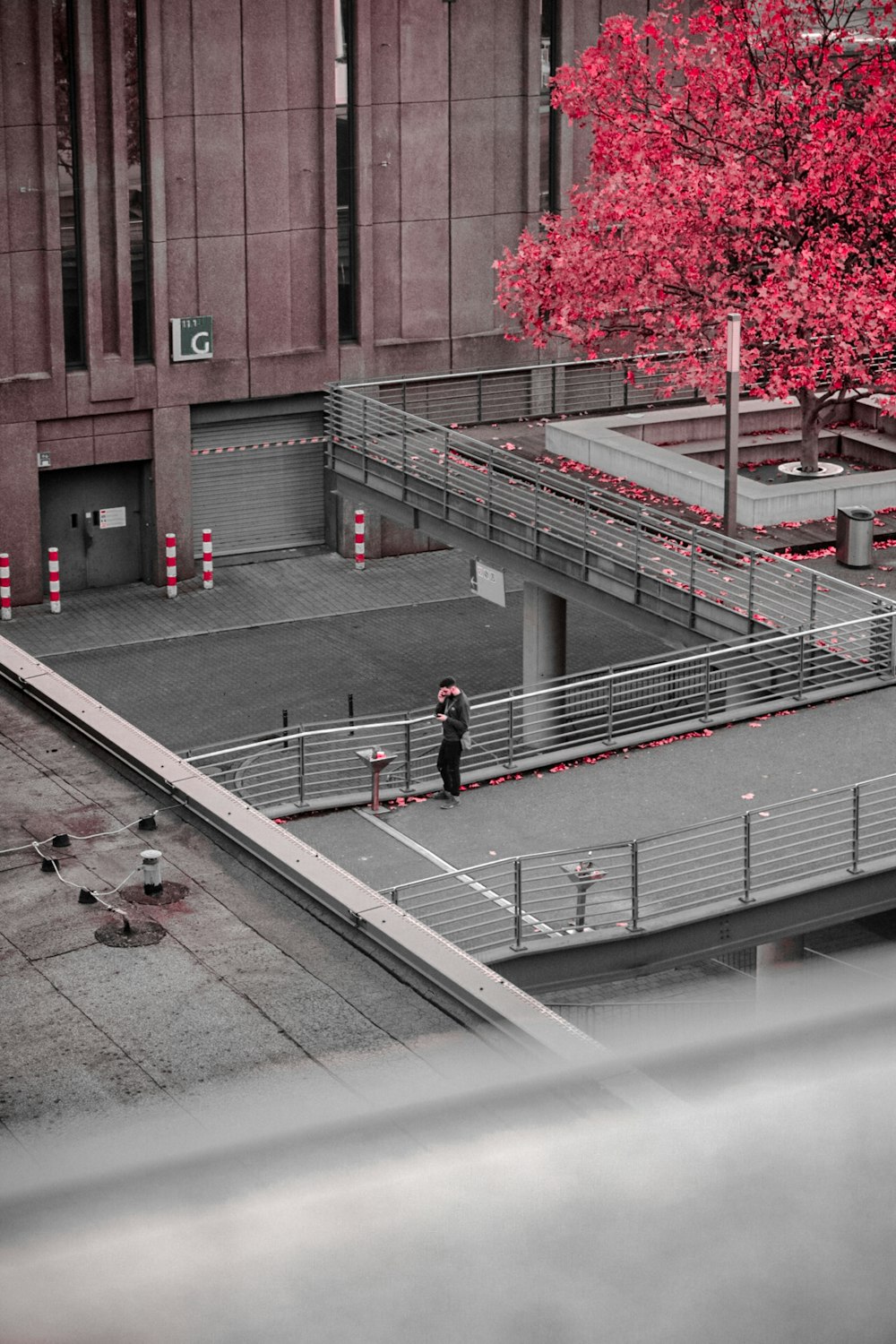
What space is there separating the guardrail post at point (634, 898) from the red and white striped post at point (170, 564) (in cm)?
1794

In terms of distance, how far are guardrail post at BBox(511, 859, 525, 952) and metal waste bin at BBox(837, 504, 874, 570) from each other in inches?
400

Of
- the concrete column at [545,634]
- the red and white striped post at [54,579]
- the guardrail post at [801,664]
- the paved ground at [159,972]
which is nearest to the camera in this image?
the paved ground at [159,972]

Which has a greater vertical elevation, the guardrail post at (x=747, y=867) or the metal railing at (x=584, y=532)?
the metal railing at (x=584, y=532)

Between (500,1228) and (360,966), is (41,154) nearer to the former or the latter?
(360,966)

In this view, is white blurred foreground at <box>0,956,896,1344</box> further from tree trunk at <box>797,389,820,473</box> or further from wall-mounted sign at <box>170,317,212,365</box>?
wall-mounted sign at <box>170,317,212,365</box>

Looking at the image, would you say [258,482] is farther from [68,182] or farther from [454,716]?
[454,716]

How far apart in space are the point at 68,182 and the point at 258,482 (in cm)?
623

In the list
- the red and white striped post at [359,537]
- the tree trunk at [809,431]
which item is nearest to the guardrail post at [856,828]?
the tree trunk at [809,431]

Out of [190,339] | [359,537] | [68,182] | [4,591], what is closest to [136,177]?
[68,182]

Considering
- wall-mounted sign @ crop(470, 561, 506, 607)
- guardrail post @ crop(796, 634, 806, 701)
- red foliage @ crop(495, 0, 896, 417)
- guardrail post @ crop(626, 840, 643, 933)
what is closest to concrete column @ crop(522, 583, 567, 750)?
wall-mounted sign @ crop(470, 561, 506, 607)

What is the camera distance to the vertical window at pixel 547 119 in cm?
3309

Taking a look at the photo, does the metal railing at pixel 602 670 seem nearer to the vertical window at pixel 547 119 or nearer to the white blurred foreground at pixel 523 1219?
the vertical window at pixel 547 119

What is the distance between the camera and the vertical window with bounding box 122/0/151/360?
29531mm

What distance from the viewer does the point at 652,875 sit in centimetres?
1650
